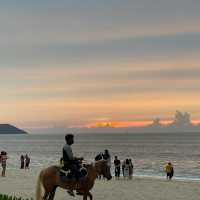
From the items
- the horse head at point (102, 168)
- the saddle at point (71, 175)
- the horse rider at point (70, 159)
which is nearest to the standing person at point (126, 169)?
the horse head at point (102, 168)

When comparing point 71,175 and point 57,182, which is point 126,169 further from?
point 71,175

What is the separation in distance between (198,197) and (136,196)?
259cm

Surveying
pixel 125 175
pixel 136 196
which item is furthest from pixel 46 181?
pixel 125 175

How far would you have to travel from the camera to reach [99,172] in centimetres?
1460

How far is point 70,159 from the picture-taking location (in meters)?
13.6

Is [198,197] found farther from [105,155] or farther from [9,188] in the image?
[9,188]

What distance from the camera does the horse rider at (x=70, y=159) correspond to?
1343cm

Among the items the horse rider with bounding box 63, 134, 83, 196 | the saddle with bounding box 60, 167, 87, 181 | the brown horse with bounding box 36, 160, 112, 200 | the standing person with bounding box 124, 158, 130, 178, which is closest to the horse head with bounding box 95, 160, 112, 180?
the brown horse with bounding box 36, 160, 112, 200

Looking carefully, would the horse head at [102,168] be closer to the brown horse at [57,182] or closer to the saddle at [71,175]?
the brown horse at [57,182]

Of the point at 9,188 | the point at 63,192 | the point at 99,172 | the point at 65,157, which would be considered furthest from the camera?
the point at 9,188

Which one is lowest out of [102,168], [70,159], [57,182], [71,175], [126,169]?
[126,169]

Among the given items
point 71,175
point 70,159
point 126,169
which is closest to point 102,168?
point 71,175

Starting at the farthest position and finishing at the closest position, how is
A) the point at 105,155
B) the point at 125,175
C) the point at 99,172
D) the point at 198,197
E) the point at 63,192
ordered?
the point at 125,175 < the point at 105,155 < the point at 63,192 < the point at 198,197 < the point at 99,172

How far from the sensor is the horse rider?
13430 mm
